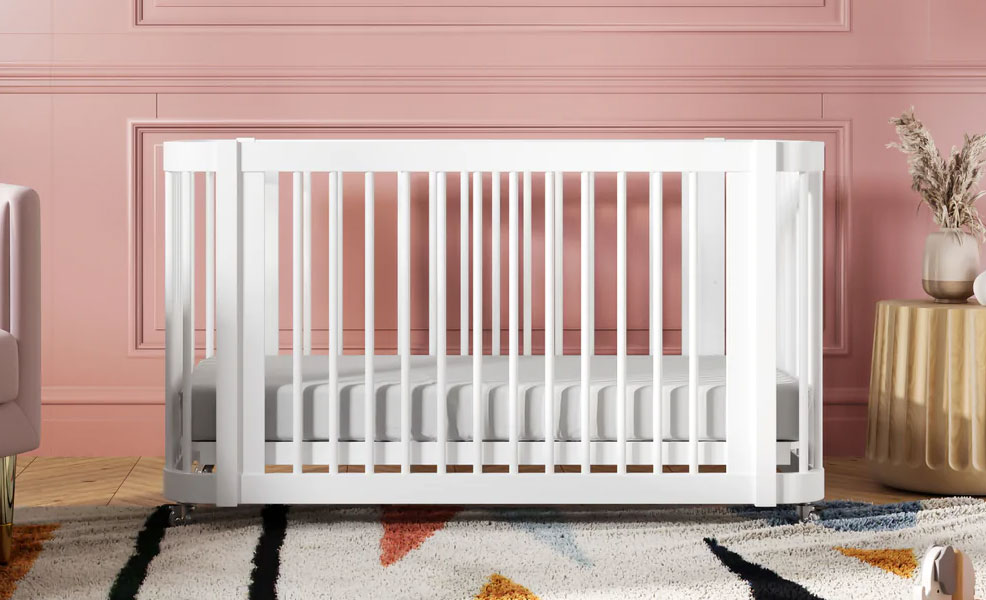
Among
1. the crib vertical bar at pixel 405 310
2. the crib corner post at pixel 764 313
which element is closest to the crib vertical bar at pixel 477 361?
the crib vertical bar at pixel 405 310

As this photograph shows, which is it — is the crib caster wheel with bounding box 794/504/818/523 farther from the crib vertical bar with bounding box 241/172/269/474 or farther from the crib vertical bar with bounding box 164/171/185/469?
the crib vertical bar with bounding box 164/171/185/469

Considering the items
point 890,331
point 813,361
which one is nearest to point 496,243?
point 813,361

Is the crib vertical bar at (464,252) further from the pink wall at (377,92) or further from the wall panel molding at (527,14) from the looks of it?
the wall panel molding at (527,14)

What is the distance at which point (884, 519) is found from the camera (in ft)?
5.22

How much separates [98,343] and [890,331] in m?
1.76

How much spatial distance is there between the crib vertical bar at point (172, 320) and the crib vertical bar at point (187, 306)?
1 centimetres

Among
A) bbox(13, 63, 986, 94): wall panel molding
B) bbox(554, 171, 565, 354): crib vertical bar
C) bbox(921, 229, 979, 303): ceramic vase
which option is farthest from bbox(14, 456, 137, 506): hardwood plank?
bbox(921, 229, 979, 303): ceramic vase

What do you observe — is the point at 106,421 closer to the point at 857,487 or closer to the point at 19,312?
the point at 19,312

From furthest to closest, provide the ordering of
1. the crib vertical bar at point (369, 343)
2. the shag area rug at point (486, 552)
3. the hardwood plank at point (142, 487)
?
the hardwood plank at point (142, 487), the crib vertical bar at point (369, 343), the shag area rug at point (486, 552)

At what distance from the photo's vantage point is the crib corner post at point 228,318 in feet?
4.94

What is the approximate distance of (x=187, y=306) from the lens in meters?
1.55

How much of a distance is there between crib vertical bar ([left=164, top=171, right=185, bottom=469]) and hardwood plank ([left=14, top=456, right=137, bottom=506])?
13.4 inches

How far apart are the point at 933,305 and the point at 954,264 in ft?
0.34

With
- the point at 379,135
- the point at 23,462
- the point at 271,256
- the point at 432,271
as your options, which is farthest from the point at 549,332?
the point at 23,462
